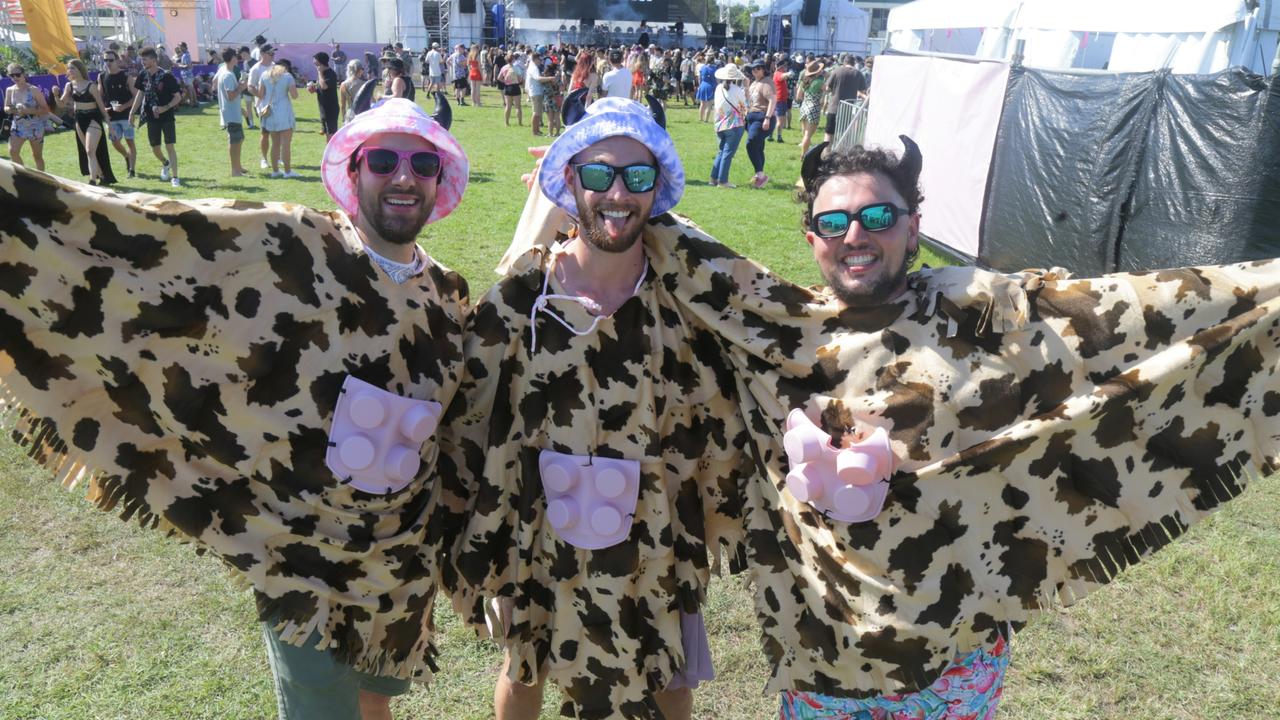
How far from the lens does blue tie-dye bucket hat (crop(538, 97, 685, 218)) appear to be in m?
2.56

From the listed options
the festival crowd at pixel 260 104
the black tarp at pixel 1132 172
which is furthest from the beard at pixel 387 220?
the black tarp at pixel 1132 172

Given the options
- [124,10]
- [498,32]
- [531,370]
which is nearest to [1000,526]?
[531,370]

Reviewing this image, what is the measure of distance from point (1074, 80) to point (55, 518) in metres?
8.60

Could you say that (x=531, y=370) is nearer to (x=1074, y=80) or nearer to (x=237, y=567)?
(x=237, y=567)

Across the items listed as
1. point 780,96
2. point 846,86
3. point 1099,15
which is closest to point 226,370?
point 1099,15

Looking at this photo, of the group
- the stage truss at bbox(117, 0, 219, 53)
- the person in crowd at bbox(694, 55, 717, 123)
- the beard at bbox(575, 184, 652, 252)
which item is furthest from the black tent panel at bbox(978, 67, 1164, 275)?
the stage truss at bbox(117, 0, 219, 53)

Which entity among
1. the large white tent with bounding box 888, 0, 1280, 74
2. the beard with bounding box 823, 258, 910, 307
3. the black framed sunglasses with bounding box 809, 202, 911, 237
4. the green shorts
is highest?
the large white tent with bounding box 888, 0, 1280, 74

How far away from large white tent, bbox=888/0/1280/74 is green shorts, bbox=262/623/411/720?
9564 millimetres

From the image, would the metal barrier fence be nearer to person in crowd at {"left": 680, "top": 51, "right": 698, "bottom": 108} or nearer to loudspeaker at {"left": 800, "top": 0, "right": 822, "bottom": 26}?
person in crowd at {"left": 680, "top": 51, "right": 698, "bottom": 108}

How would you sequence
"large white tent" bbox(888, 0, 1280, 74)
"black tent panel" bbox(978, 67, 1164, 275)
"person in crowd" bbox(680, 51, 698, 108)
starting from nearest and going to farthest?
"black tent panel" bbox(978, 67, 1164, 275) < "large white tent" bbox(888, 0, 1280, 74) < "person in crowd" bbox(680, 51, 698, 108)

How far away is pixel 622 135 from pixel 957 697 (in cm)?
180

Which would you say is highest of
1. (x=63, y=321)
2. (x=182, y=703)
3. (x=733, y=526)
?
(x=63, y=321)

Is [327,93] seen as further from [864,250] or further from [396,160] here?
[864,250]

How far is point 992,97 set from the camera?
9086 mm
